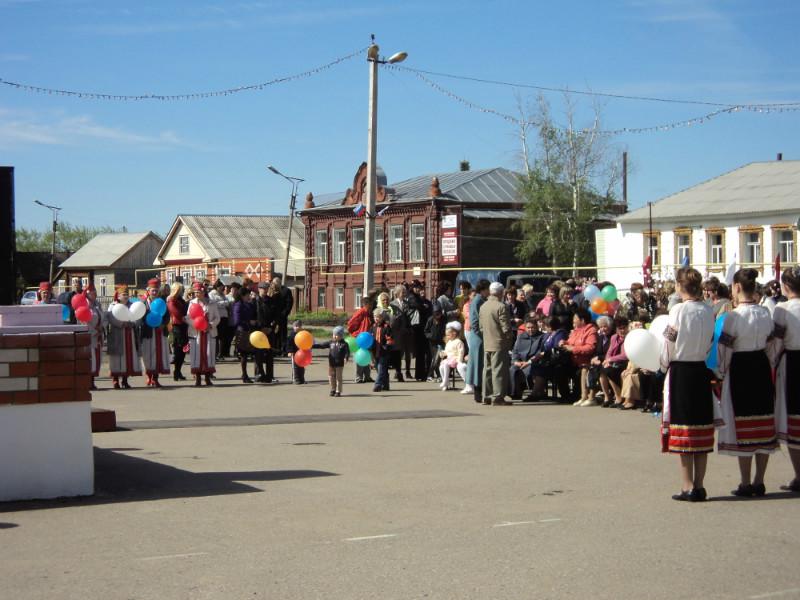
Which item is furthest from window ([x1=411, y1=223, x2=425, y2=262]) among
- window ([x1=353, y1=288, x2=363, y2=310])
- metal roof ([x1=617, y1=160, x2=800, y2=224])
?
metal roof ([x1=617, y1=160, x2=800, y2=224])

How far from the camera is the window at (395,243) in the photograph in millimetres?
71312

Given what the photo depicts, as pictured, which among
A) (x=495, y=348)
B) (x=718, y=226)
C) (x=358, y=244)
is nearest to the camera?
(x=495, y=348)

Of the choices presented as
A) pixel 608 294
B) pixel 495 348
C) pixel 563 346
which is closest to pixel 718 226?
pixel 608 294

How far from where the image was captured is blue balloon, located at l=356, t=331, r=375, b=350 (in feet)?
68.5

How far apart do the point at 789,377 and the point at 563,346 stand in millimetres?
8938

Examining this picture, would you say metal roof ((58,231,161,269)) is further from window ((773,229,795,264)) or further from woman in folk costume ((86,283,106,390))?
woman in folk costume ((86,283,106,390))

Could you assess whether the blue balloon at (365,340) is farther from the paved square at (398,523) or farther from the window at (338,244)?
the window at (338,244)

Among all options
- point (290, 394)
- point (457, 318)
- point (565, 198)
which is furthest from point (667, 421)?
point (565, 198)

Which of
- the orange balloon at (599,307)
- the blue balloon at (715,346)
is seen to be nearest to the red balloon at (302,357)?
the orange balloon at (599,307)

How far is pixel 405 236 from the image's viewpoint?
71000mm

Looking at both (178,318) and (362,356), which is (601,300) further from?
(178,318)

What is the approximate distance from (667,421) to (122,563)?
14.9 ft

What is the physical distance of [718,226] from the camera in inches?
2229

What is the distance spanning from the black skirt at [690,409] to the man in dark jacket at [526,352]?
9641 millimetres
